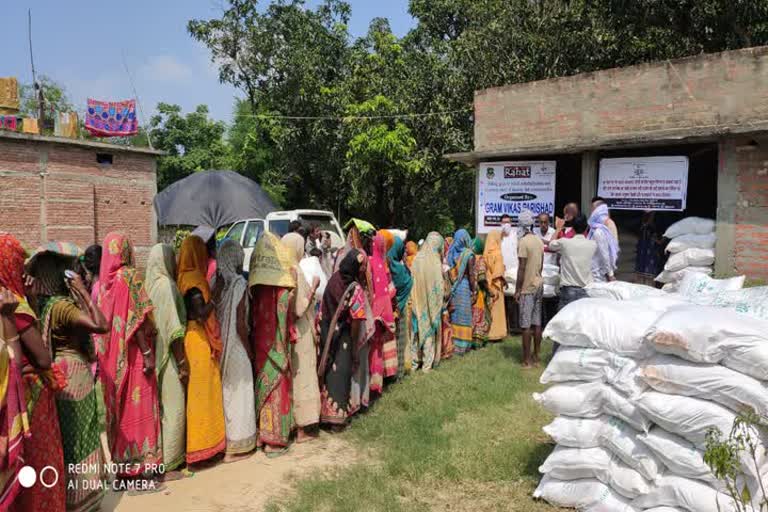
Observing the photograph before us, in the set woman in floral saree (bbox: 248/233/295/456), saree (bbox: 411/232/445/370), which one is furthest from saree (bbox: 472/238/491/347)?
woman in floral saree (bbox: 248/233/295/456)

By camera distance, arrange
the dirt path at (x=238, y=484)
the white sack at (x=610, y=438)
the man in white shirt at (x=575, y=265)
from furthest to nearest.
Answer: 1. the man in white shirt at (x=575, y=265)
2. the dirt path at (x=238, y=484)
3. the white sack at (x=610, y=438)

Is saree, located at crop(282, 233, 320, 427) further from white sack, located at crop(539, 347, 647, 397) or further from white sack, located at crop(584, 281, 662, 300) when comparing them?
white sack, located at crop(584, 281, 662, 300)

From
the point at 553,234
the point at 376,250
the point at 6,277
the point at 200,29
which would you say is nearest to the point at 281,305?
the point at 376,250

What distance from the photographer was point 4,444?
2.57 m

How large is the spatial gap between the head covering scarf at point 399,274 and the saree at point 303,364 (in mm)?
1653

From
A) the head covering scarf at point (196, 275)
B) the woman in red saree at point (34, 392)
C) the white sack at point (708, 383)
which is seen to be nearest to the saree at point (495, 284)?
the head covering scarf at point (196, 275)

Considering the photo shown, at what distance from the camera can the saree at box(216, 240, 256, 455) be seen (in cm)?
427

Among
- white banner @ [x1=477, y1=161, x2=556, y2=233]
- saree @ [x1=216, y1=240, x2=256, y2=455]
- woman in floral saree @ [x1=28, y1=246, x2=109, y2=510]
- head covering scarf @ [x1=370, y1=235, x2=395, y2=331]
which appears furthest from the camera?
white banner @ [x1=477, y1=161, x2=556, y2=233]

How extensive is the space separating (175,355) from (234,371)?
0.48 m

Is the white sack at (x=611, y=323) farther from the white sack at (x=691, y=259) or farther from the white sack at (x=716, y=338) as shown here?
the white sack at (x=691, y=259)

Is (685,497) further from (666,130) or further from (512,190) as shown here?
(512,190)

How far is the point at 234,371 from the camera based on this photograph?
4.28 metres

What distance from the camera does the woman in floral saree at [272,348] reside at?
4.44 metres

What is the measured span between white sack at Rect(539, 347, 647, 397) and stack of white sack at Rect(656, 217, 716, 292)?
4438 millimetres
